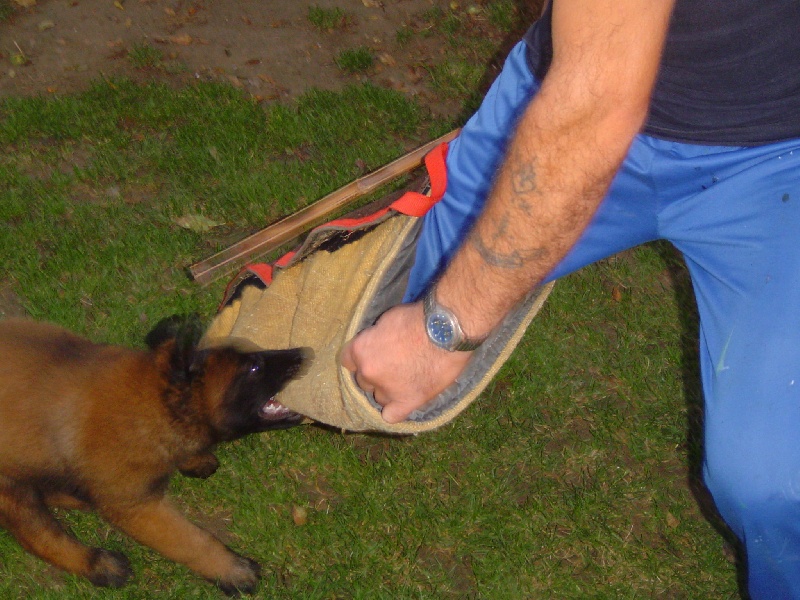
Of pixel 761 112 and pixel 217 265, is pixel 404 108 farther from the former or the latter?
pixel 761 112

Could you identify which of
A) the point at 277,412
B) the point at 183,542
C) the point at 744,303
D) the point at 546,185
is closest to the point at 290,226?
the point at 277,412

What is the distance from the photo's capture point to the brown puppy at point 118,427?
9.04 ft

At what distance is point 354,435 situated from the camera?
3.45 meters

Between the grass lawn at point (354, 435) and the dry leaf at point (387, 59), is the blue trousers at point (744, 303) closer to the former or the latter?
the grass lawn at point (354, 435)

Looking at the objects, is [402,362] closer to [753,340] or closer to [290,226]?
[753,340]

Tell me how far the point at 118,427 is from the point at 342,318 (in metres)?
0.98

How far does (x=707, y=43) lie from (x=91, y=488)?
8.88 ft

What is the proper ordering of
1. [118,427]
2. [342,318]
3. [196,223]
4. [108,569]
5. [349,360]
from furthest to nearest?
[196,223]
[108,569]
[342,318]
[118,427]
[349,360]

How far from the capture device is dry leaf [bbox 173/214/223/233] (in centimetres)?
398

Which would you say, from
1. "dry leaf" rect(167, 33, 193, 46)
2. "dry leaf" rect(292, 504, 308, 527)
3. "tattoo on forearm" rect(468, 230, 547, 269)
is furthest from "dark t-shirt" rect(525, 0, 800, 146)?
"dry leaf" rect(167, 33, 193, 46)

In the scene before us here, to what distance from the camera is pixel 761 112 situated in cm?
213

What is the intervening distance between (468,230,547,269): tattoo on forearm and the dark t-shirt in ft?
2.36

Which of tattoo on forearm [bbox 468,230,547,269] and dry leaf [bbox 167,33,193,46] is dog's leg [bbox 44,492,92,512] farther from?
dry leaf [bbox 167,33,193,46]

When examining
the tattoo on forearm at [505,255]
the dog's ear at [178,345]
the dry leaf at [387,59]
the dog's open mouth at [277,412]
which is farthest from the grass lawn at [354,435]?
the tattoo on forearm at [505,255]
